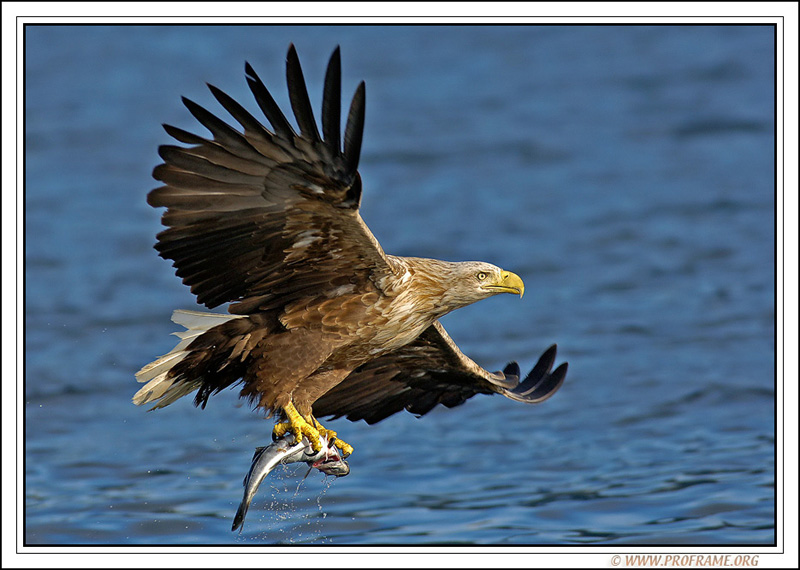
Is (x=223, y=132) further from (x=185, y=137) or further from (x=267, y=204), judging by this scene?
(x=267, y=204)

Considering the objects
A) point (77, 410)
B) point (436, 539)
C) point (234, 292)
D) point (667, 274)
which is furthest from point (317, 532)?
point (667, 274)

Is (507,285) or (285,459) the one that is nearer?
(285,459)

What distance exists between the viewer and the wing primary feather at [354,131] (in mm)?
5559

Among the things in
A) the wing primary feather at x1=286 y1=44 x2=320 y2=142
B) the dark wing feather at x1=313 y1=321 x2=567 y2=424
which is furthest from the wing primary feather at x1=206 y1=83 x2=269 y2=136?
the dark wing feather at x1=313 y1=321 x2=567 y2=424

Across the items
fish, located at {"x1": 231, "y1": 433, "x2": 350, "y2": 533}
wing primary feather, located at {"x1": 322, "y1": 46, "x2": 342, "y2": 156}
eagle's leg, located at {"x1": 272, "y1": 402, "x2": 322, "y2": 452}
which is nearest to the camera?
wing primary feather, located at {"x1": 322, "y1": 46, "x2": 342, "y2": 156}

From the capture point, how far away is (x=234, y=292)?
6660mm

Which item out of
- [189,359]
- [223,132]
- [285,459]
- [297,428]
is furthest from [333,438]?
[223,132]

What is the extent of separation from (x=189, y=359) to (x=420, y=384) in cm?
184

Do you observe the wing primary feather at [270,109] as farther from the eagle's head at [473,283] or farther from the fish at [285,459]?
the fish at [285,459]

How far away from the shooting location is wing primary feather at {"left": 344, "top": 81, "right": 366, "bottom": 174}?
5559mm

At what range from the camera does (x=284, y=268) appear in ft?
21.5

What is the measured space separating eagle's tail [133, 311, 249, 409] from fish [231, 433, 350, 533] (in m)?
0.54

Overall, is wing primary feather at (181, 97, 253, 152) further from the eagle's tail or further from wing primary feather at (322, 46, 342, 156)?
the eagle's tail

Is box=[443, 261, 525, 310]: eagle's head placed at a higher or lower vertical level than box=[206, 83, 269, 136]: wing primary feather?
lower
